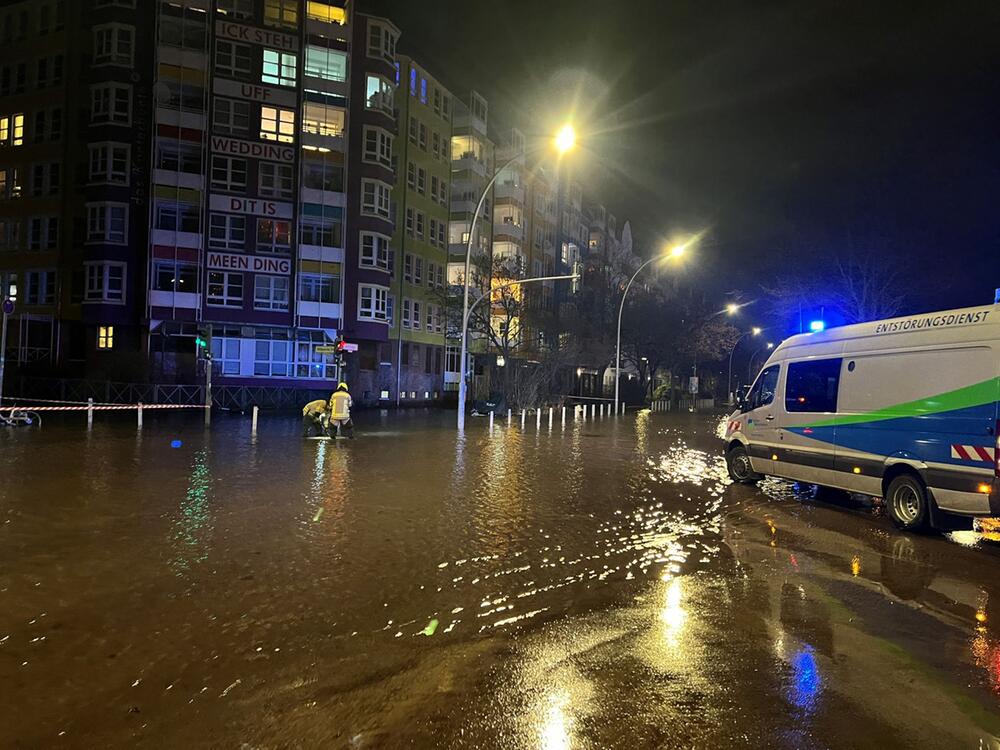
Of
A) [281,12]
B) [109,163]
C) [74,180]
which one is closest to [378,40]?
[281,12]

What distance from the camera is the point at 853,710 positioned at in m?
4.12

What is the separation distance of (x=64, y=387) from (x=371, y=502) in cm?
2989

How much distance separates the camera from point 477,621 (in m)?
5.55

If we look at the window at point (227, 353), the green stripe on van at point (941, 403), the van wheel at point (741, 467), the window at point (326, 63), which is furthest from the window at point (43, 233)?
the green stripe on van at point (941, 403)

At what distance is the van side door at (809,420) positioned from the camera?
11148mm

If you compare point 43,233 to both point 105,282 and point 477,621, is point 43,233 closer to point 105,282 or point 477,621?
point 105,282

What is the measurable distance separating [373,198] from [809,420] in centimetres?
3388

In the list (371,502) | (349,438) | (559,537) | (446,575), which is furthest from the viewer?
(349,438)

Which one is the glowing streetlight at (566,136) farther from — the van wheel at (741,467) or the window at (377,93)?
the window at (377,93)

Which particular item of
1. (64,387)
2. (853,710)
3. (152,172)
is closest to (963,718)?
(853,710)

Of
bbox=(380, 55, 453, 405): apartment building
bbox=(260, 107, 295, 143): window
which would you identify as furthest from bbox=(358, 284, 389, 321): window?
bbox=(260, 107, 295, 143): window

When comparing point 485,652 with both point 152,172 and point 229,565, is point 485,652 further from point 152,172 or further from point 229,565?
point 152,172

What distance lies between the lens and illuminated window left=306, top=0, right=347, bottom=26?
1574 inches

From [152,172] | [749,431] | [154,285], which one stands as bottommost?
[749,431]
